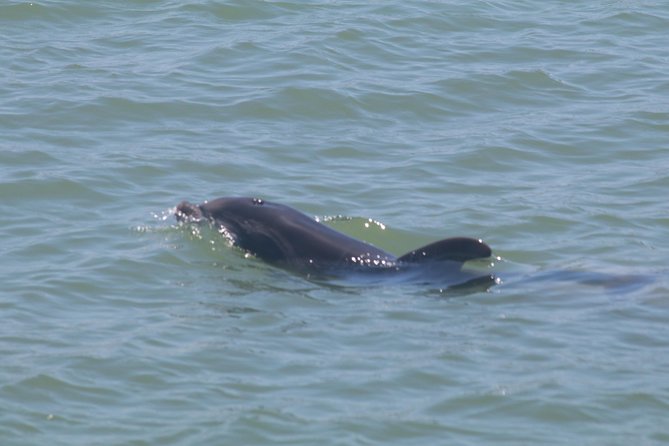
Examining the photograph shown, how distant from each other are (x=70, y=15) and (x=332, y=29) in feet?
10.1

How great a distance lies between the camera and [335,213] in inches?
477

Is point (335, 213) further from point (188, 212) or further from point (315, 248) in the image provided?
point (315, 248)

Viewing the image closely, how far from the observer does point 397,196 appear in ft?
41.3

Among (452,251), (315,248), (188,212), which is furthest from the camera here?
(188,212)

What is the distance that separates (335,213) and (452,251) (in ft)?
6.81

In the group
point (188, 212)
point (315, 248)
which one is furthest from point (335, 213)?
point (315, 248)

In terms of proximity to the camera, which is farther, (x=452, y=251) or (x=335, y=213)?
(x=335, y=213)

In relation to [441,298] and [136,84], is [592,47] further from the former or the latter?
[441,298]

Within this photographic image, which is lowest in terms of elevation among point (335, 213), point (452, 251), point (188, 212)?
point (335, 213)

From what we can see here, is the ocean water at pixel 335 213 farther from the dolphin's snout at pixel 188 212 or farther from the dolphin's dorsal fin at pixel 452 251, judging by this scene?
the dolphin's dorsal fin at pixel 452 251

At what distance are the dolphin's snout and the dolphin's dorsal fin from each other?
1669 mm

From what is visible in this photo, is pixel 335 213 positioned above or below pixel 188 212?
below

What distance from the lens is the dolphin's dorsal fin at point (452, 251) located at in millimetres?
10055

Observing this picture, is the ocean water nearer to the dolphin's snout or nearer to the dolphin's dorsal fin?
the dolphin's snout
